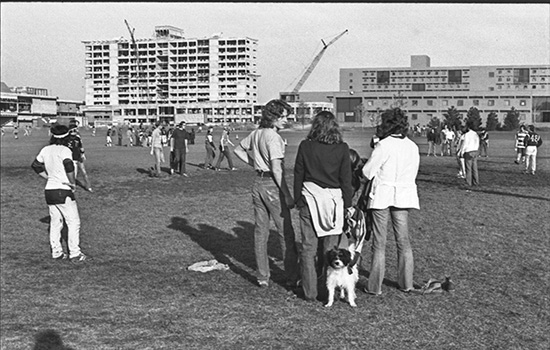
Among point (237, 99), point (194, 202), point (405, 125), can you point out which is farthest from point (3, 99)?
point (405, 125)

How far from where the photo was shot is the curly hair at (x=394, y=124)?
5934mm

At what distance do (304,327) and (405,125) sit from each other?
214 centimetres

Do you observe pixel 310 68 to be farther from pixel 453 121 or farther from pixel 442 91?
pixel 453 121

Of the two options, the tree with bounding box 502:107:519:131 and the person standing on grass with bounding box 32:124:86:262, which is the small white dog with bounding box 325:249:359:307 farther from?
the tree with bounding box 502:107:519:131

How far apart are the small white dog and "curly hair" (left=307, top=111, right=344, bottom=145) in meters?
1.03

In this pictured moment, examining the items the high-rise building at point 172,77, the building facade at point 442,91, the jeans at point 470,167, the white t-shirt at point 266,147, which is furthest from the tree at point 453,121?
the high-rise building at point 172,77

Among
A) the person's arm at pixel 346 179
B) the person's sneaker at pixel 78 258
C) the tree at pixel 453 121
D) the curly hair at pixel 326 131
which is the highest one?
the tree at pixel 453 121

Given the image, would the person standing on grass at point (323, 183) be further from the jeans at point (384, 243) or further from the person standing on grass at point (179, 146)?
the person standing on grass at point (179, 146)

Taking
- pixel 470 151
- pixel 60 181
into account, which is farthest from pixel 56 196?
pixel 470 151

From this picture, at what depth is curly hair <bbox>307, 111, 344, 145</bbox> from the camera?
18.8 ft

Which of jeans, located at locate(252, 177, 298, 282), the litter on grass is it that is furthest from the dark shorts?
jeans, located at locate(252, 177, 298, 282)

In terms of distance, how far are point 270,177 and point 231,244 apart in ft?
11.2

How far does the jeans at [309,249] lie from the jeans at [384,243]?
0.45 metres

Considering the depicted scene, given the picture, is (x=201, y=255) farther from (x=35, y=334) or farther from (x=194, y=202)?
(x=194, y=202)
